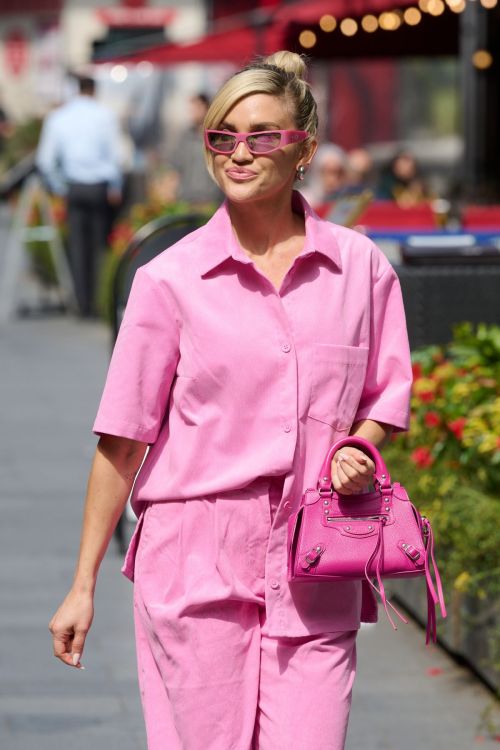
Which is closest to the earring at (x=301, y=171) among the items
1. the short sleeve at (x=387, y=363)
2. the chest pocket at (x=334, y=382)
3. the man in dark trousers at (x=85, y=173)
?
the short sleeve at (x=387, y=363)

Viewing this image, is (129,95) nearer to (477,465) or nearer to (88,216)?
(88,216)

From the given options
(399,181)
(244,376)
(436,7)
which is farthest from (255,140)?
(399,181)

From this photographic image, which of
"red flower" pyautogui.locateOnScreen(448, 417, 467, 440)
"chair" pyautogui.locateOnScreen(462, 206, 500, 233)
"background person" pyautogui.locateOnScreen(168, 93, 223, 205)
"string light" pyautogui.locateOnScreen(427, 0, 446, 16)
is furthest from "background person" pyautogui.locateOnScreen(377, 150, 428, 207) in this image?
"red flower" pyautogui.locateOnScreen(448, 417, 467, 440)

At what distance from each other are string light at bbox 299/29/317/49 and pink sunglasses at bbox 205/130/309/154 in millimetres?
9783

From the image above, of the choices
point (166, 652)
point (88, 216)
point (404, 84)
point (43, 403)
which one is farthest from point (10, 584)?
point (404, 84)

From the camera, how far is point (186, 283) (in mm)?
2857

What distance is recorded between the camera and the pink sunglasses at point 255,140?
2848mm

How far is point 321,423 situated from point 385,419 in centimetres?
15

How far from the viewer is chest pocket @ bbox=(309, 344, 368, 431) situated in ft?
9.39

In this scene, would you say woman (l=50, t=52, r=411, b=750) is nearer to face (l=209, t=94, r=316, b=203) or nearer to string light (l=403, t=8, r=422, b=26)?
face (l=209, t=94, r=316, b=203)

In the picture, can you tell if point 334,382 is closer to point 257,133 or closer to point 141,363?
point 141,363

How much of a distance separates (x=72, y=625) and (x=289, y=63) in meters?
1.08

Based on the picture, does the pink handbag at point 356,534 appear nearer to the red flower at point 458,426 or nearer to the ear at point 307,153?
the ear at point 307,153

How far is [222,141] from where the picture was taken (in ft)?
9.45
